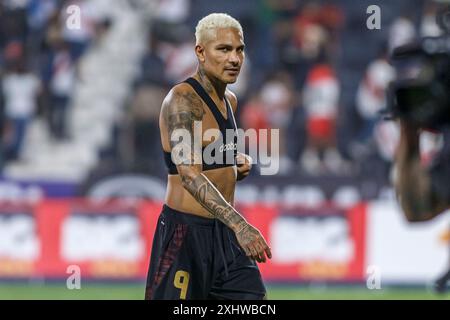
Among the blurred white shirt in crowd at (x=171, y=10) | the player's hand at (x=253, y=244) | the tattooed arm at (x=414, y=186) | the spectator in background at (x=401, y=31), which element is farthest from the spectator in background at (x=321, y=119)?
the tattooed arm at (x=414, y=186)

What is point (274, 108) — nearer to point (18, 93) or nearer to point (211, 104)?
point (18, 93)

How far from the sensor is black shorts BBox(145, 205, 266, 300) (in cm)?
679

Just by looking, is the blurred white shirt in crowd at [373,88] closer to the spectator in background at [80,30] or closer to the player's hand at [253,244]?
the spectator in background at [80,30]

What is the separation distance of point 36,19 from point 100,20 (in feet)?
3.72

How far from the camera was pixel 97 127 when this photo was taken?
18000 millimetres

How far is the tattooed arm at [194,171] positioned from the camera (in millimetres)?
6230

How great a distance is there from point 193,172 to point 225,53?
844 millimetres

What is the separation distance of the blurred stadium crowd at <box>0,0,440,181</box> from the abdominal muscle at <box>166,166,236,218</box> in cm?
920

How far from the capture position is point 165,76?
17375 millimetres

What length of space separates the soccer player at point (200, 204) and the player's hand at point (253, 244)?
19.5 inches

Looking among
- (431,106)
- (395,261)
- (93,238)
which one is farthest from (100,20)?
(431,106)

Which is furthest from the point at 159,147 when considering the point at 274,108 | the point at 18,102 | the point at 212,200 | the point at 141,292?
the point at 212,200

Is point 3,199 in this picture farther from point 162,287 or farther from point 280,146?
point 162,287

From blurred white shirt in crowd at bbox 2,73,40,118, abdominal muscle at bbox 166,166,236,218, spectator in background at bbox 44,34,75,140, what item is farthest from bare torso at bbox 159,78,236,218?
spectator in background at bbox 44,34,75,140
